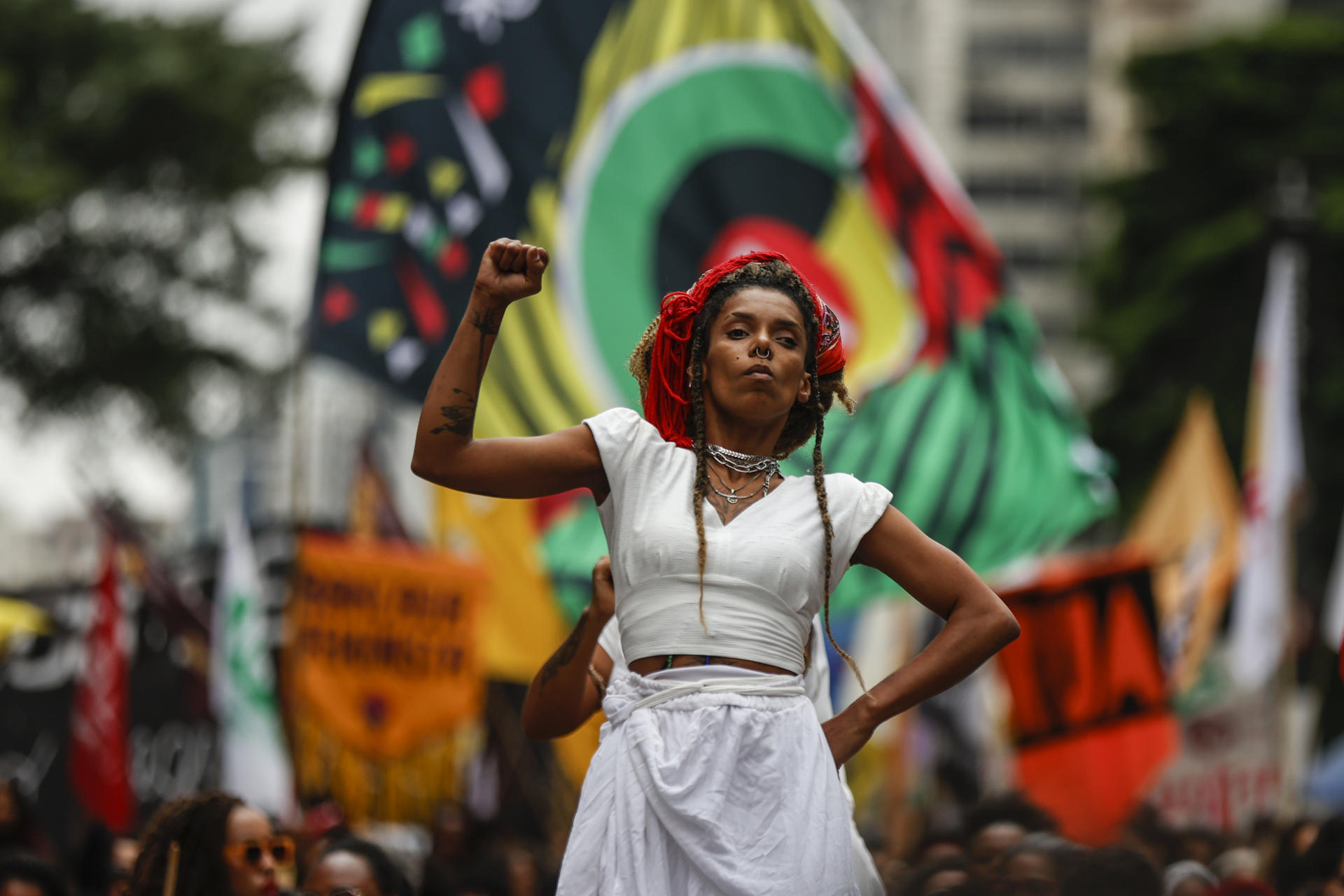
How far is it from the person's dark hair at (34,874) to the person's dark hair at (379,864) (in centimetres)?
96

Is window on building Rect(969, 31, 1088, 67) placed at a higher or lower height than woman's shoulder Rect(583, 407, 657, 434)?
higher

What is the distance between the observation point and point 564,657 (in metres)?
3.12

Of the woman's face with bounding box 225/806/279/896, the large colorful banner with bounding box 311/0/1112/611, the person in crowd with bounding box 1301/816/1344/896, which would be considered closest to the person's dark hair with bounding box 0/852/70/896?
the woman's face with bounding box 225/806/279/896

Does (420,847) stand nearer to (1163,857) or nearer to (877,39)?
(1163,857)

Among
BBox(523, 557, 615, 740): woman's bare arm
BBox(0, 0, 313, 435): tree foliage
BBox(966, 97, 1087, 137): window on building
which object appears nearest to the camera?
BBox(523, 557, 615, 740): woman's bare arm

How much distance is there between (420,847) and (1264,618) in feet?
16.9

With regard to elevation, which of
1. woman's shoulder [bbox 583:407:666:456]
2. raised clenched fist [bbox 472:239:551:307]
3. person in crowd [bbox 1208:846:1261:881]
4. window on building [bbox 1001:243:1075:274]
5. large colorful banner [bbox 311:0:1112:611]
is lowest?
person in crowd [bbox 1208:846:1261:881]

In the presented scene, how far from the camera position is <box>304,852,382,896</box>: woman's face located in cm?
486

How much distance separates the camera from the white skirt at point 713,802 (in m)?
2.62

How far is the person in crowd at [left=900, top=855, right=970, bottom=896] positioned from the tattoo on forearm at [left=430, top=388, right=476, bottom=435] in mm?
2184

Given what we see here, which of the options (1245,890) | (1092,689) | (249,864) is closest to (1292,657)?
(1092,689)

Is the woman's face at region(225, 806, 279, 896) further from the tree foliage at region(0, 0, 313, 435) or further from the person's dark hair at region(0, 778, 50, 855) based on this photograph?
the tree foliage at region(0, 0, 313, 435)

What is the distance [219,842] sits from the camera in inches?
164

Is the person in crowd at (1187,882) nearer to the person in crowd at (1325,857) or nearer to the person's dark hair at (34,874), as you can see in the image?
the person in crowd at (1325,857)
